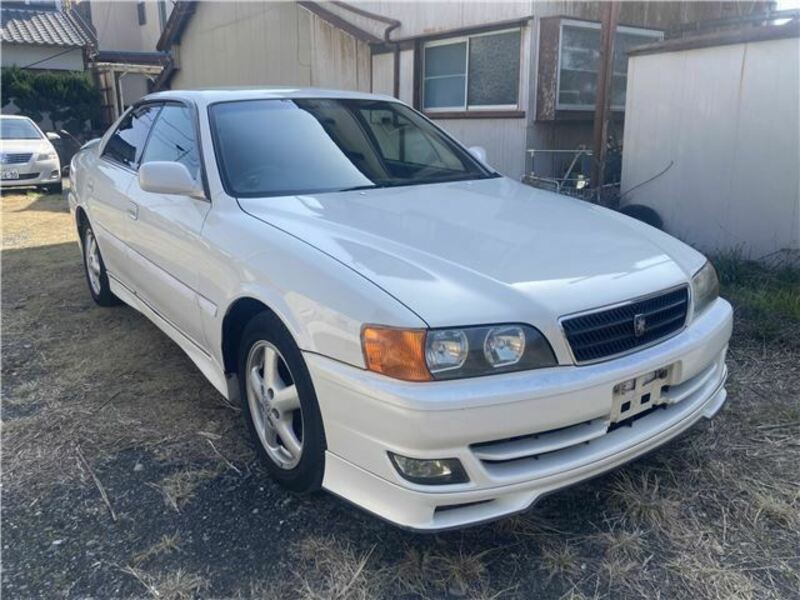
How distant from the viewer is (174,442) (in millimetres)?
3189

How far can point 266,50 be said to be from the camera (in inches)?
559

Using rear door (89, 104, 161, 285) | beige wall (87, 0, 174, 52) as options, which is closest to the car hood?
rear door (89, 104, 161, 285)

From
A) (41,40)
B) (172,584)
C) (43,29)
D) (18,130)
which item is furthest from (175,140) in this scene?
(43,29)

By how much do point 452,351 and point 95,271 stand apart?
13.1ft

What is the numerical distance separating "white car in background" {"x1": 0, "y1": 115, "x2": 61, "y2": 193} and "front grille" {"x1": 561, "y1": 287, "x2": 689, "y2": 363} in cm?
1280

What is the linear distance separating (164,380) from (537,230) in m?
2.34

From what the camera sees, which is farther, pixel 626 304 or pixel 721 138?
pixel 721 138

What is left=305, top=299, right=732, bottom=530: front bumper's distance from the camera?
6.65ft

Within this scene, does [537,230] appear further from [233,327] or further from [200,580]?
[200,580]

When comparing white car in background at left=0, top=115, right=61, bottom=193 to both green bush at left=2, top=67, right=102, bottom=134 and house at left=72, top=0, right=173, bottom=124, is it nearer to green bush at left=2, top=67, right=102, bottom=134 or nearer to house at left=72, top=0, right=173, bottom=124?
green bush at left=2, top=67, right=102, bottom=134

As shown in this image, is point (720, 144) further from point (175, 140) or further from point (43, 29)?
point (43, 29)

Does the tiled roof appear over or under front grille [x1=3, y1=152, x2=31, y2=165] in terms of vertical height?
over

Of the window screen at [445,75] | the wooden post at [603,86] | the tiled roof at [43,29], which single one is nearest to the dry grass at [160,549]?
the wooden post at [603,86]

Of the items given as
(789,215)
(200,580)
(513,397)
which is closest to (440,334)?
(513,397)
